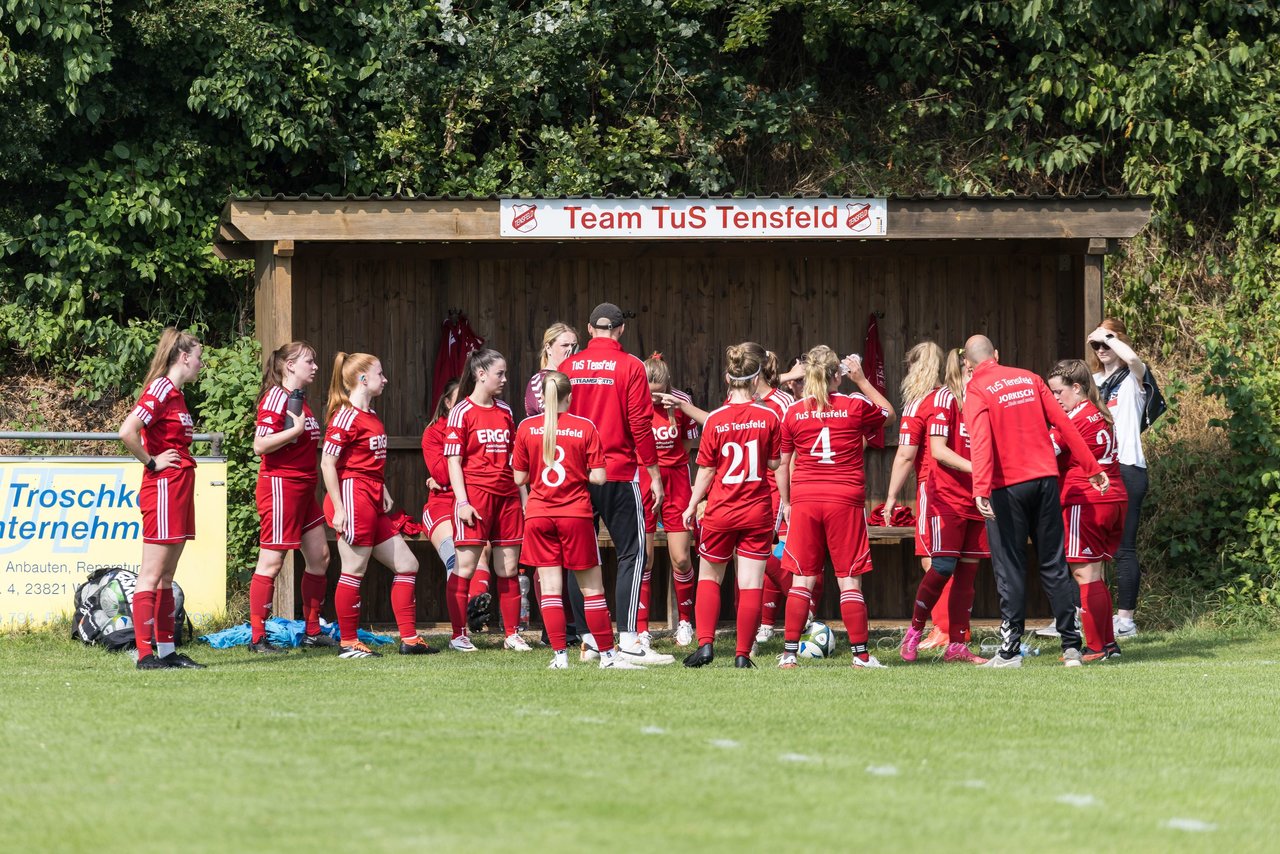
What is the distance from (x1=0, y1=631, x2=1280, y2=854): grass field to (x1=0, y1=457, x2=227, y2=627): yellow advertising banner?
2262mm

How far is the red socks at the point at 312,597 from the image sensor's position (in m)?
10.2

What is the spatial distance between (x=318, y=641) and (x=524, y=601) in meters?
1.52

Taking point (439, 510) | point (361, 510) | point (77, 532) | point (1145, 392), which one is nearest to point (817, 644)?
point (439, 510)

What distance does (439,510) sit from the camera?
1063 cm

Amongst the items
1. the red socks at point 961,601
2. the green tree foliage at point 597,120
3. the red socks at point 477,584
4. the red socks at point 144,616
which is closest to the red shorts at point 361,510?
the red socks at point 477,584

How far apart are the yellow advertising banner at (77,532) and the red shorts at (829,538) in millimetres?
4257

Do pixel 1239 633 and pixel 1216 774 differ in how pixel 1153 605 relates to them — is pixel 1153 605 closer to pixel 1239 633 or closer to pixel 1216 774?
pixel 1239 633

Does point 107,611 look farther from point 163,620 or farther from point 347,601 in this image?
point 347,601

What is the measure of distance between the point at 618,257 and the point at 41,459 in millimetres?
4876

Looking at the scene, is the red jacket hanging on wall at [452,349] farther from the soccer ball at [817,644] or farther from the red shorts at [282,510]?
the soccer ball at [817,644]

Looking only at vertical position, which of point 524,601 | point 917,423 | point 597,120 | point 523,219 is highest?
point 597,120

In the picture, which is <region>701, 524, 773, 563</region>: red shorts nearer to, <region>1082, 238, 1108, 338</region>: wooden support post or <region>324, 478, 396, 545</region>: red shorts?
<region>324, 478, 396, 545</region>: red shorts

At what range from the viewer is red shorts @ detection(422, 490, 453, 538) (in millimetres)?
10578

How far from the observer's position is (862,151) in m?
16.5
